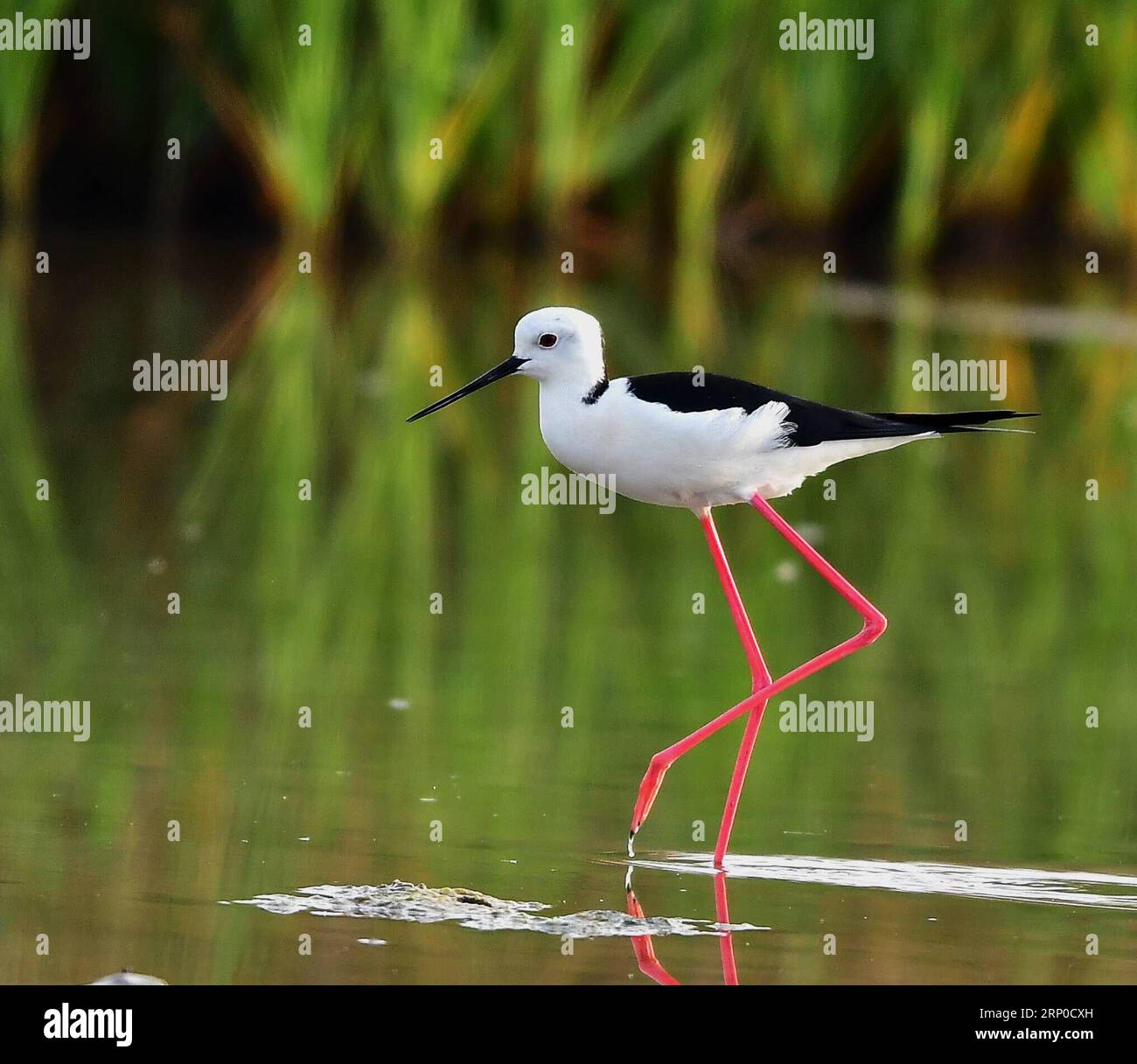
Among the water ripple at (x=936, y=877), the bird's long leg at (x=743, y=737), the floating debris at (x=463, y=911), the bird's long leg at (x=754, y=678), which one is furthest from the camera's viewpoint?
the bird's long leg at (x=754, y=678)

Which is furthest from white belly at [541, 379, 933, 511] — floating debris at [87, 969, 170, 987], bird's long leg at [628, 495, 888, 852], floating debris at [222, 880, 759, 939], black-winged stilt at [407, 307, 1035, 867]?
floating debris at [87, 969, 170, 987]

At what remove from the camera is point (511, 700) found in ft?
20.1

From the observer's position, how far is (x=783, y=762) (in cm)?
588

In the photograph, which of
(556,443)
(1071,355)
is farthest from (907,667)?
(1071,355)

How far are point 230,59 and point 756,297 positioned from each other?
410 cm

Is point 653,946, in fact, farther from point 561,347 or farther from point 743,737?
point 561,347

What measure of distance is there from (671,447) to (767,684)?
2.44ft

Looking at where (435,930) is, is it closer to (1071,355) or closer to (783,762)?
(783,762)

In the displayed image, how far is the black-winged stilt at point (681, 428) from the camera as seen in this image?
5.32 metres

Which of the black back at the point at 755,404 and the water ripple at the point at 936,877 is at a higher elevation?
the black back at the point at 755,404

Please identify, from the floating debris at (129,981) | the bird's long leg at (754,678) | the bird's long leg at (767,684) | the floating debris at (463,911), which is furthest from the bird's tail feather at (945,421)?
the floating debris at (129,981)

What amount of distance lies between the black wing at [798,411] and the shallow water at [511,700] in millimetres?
799

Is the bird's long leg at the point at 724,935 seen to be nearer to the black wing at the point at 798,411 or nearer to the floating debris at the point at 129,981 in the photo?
the floating debris at the point at 129,981

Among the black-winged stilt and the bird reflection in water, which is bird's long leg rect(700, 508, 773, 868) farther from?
the bird reflection in water
